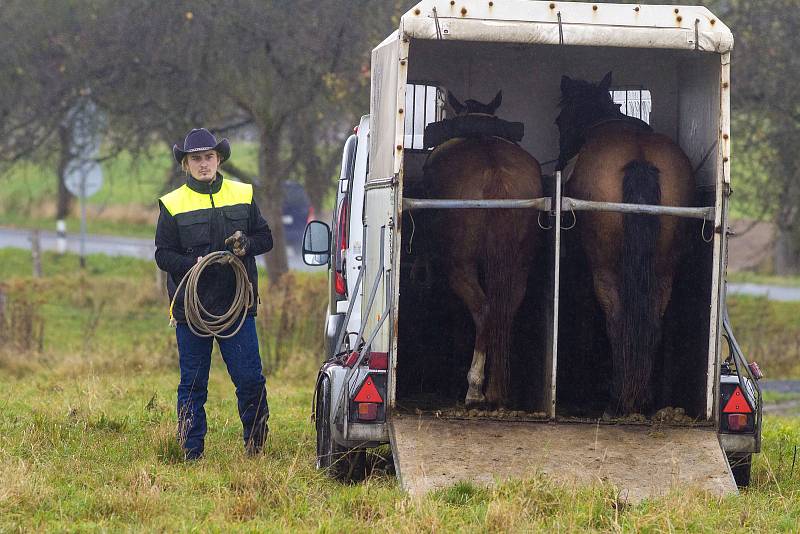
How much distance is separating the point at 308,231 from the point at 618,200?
2993 millimetres

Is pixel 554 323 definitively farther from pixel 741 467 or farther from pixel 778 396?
pixel 778 396

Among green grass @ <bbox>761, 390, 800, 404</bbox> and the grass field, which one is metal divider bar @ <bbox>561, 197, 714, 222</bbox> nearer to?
the grass field

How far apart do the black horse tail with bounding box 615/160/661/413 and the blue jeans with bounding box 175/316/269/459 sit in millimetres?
2134

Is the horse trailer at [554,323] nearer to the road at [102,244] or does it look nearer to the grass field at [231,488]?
the grass field at [231,488]

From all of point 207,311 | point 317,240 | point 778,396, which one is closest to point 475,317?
point 207,311

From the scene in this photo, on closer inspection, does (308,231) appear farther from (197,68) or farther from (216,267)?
(197,68)

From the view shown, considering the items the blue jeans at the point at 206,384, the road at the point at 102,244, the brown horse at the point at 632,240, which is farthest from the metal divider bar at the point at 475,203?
the road at the point at 102,244

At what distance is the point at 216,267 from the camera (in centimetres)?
684

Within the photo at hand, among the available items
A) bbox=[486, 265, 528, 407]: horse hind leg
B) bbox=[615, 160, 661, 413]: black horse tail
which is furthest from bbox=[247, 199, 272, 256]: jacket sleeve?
bbox=[615, 160, 661, 413]: black horse tail

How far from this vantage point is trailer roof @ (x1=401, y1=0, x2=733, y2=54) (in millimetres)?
5789

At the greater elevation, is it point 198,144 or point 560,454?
point 198,144

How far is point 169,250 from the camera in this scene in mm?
6848

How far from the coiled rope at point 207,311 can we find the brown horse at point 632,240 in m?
1.94

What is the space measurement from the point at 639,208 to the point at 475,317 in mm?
1095
